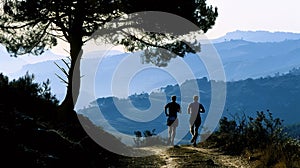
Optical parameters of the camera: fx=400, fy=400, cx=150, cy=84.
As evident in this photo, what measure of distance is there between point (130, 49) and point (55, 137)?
12.4 m

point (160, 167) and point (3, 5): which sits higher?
point (3, 5)

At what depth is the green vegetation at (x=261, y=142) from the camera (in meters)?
11.2

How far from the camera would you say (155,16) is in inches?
680

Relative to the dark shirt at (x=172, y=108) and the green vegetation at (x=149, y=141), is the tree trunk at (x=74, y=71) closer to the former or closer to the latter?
the dark shirt at (x=172, y=108)

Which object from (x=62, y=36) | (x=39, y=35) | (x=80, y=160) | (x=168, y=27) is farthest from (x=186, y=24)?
(x=80, y=160)

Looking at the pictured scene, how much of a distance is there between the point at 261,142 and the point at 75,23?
31.9ft

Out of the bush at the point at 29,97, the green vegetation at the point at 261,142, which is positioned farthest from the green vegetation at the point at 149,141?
the bush at the point at 29,97

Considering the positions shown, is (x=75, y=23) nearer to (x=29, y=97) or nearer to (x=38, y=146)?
(x=29, y=97)

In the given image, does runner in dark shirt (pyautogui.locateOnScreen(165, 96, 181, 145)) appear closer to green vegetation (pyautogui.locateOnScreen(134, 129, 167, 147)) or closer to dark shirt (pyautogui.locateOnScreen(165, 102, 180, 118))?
dark shirt (pyautogui.locateOnScreen(165, 102, 180, 118))

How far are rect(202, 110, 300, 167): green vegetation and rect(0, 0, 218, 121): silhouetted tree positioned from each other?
533 centimetres

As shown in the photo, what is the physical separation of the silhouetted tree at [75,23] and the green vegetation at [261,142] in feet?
17.5

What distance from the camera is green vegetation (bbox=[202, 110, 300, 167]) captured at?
36.7 ft

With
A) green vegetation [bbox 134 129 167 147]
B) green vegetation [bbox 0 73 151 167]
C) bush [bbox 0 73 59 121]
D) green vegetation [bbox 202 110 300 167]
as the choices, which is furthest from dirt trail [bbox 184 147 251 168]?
green vegetation [bbox 134 129 167 147]

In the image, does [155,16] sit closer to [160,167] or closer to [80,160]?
[160,167]
